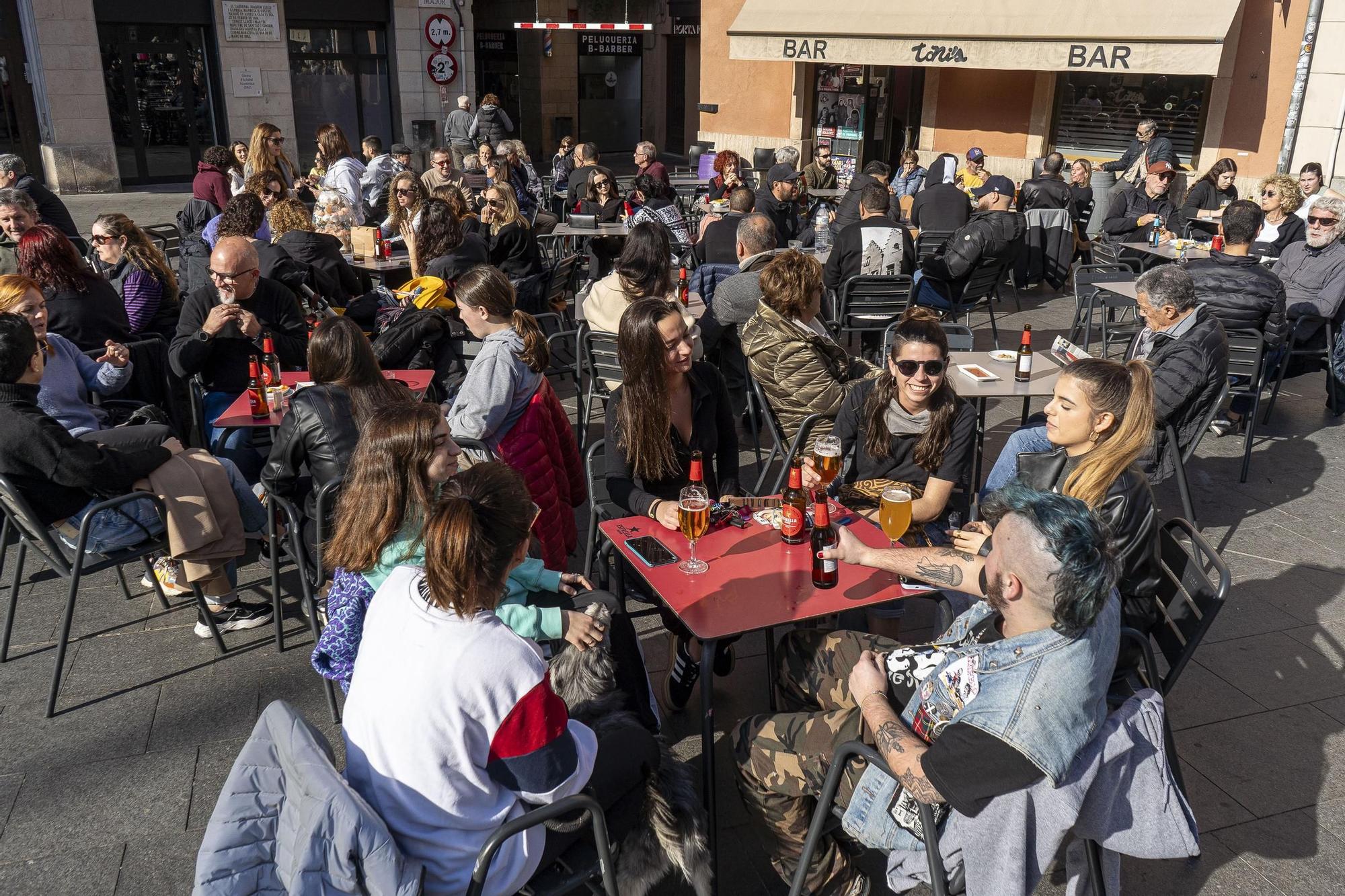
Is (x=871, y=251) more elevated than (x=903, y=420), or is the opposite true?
(x=871, y=251)

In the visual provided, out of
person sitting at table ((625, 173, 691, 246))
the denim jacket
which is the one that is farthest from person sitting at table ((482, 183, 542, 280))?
the denim jacket

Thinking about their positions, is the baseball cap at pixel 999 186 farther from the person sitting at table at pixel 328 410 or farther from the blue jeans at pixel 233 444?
the person sitting at table at pixel 328 410

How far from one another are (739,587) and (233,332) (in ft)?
10.9

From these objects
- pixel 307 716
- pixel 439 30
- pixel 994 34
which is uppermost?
pixel 439 30

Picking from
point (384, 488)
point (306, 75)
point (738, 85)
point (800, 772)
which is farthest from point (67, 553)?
point (738, 85)

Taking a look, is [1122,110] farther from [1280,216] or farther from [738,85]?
[1280,216]

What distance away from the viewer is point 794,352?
4.87 metres

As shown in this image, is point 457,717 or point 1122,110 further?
point 1122,110

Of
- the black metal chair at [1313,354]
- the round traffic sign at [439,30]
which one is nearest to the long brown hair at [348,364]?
the black metal chair at [1313,354]

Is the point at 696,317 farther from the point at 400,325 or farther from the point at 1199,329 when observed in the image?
the point at 1199,329

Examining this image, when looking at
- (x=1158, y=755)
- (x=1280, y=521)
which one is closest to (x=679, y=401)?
(x=1158, y=755)

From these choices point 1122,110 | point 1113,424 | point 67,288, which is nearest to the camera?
point 1113,424

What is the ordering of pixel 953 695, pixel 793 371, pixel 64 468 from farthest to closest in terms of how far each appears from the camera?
pixel 793 371, pixel 64 468, pixel 953 695

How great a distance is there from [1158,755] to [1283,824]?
1463mm
